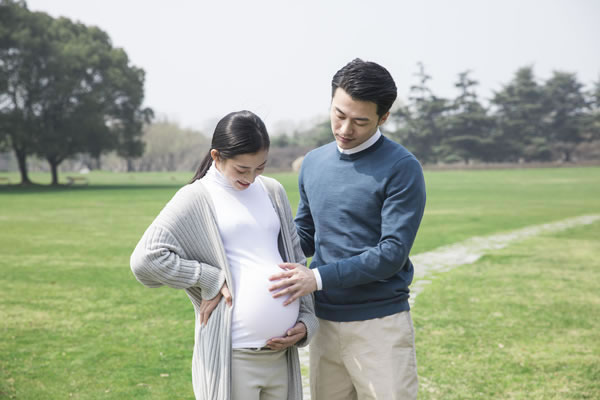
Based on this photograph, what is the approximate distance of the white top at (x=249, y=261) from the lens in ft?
7.51

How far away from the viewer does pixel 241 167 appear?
2.28 meters

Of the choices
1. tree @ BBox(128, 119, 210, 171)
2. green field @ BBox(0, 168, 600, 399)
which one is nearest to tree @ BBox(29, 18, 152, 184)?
green field @ BBox(0, 168, 600, 399)

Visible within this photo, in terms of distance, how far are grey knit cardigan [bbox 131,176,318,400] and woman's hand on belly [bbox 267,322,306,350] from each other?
0.64ft

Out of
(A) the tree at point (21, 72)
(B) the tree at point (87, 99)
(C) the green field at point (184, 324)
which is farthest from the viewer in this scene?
(B) the tree at point (87, 99)

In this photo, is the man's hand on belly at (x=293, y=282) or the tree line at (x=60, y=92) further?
the tree line at (x=60, y=92)

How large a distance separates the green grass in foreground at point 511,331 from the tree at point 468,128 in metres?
49.7

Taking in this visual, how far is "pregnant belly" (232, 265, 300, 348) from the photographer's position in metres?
2.29

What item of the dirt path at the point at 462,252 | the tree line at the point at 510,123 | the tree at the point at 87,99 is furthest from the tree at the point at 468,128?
the dirt path at the point at 462,252

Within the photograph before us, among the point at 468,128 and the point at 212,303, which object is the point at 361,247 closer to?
the point at 212,303

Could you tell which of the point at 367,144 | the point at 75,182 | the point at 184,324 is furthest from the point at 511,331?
the point at 75,182

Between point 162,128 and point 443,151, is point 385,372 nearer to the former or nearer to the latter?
point 443,151

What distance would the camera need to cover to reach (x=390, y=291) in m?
2.53

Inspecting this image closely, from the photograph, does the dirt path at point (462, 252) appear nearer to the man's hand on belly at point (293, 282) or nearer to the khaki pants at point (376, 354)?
the khaki pants at point (376, 354)

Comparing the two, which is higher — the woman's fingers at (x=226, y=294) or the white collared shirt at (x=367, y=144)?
the white collared shirt at (x=367, y=144)
